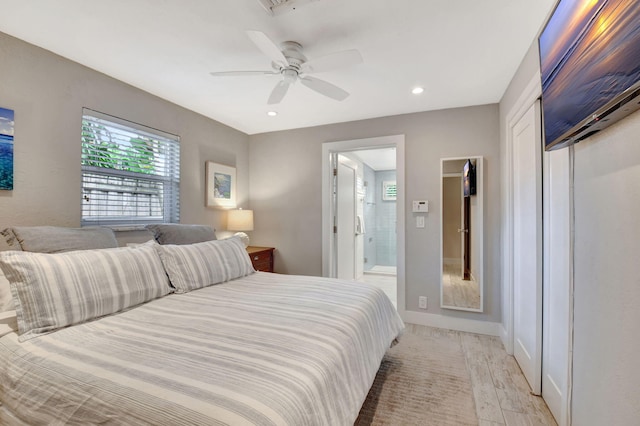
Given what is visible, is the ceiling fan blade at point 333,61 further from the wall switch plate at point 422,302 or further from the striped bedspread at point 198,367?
the wall switch plate at point 422,302

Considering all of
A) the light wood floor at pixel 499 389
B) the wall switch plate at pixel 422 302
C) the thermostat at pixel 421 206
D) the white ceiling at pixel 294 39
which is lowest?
the light wood floor at pixel 499 389

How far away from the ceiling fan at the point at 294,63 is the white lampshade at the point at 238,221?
5.48ft

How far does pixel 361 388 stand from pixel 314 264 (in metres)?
2.34

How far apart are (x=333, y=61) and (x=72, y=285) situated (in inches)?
74.0

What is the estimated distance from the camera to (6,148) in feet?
5.75

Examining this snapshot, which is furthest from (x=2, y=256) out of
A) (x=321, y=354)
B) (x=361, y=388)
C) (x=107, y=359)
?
(x=361, y=388)

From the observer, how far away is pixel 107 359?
3.36 ft

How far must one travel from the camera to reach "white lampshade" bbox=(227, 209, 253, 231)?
136 inches

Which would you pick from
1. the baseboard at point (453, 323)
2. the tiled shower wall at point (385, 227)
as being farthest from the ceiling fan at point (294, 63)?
the tiled shower wall at point (385, 227)

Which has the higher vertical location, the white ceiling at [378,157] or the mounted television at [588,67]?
the white ceiling at [378,157]

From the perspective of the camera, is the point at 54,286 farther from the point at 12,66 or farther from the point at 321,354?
the point at 12,66

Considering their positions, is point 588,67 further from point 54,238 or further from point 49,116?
point 49,116

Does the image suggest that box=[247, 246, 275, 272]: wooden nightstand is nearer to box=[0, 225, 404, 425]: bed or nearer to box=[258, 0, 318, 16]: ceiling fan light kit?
box=[0, 225, 404, 425]: bed

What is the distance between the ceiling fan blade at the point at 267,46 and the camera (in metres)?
1.45
